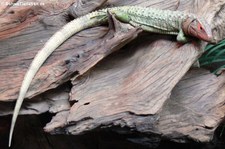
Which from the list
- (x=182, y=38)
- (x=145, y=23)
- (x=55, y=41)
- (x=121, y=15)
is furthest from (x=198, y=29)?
(x=55, y=41)

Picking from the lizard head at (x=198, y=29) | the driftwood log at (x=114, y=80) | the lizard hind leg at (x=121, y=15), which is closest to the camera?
the driftwood log at (x=114, y=80)

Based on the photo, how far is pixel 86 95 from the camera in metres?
1.91

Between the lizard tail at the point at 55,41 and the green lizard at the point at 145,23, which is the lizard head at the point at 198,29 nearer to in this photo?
the green lizard at the point at 145,23

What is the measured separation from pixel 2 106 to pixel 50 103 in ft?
0.90

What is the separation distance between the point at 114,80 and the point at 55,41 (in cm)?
44

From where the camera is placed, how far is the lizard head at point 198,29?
2.03 m

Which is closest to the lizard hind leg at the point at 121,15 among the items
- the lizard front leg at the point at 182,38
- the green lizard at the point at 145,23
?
the green lizard at the point at 145,23

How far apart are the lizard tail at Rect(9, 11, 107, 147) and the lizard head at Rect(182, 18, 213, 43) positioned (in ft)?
1.74

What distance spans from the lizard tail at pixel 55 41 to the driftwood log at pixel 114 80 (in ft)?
0.13

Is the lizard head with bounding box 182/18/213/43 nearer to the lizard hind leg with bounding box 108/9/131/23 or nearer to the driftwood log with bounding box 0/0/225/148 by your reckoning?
the driftwood log with bounding box 0/0/225/148

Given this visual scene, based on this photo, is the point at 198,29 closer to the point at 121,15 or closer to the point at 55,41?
the point at 121,15

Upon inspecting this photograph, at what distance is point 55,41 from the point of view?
211 centimetres

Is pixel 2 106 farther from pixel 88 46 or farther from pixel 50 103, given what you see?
pixel 88 46

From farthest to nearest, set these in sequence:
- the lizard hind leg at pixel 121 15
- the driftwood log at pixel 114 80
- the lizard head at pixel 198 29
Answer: the lizard hind leg at pixel 121 15, the lizard head at pixel 198 29, the driftwood log at pixel 114 80
